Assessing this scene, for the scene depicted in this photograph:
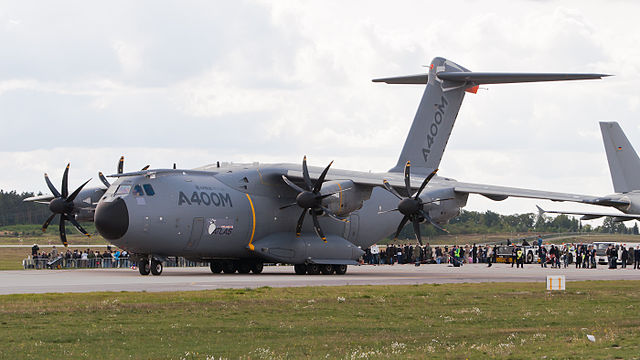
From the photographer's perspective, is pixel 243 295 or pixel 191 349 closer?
pixel 191 349

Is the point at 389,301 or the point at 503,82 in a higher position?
the point at 503,82

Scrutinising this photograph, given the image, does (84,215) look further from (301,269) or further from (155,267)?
(301,269)

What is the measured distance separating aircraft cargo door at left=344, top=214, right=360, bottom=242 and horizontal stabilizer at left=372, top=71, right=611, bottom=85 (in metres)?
7.99

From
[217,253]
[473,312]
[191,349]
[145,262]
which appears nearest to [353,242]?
[217,253]

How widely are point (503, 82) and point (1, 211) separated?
83.3 meters

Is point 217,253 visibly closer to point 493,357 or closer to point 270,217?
point 270,217

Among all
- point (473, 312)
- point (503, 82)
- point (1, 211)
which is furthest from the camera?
point (1, 211)

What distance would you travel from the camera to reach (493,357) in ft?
39.5

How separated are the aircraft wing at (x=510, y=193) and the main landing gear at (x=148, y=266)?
12.2 metres

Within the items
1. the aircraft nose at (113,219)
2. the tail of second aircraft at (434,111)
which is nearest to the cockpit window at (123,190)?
the aircraft nose at (113,219)

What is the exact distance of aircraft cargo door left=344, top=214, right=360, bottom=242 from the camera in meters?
38.6

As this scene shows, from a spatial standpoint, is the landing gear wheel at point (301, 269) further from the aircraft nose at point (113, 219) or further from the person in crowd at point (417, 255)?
the person in crowd at point (417, 255)

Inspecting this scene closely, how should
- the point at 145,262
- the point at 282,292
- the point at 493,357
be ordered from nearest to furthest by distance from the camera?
1. the point at 493,357
2. the point at 282,292
3. the point at 145,262

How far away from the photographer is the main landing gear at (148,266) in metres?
33.0
